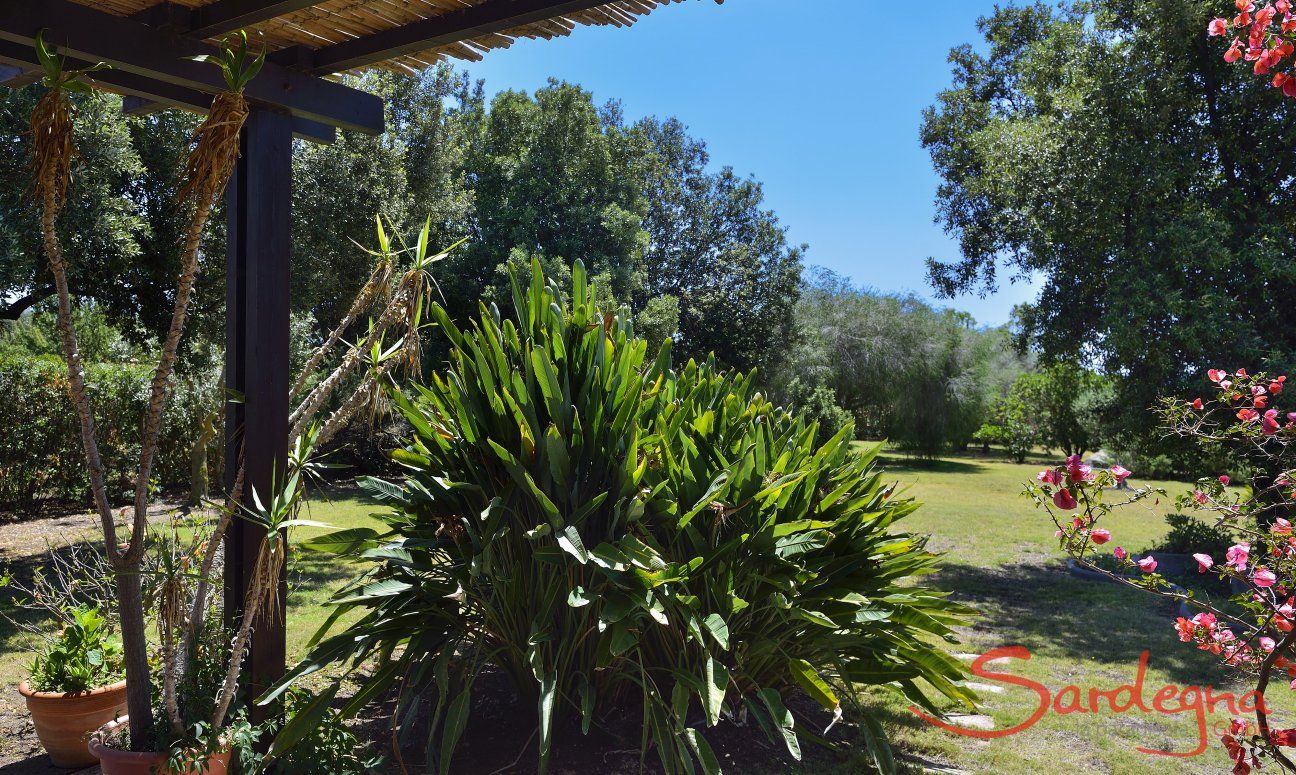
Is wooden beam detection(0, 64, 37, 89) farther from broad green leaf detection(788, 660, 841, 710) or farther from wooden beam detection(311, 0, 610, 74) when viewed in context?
broad green leaf detection(788, 660, 841, 710)

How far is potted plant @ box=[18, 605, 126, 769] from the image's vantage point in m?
3.31

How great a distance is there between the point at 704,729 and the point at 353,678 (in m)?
2.05

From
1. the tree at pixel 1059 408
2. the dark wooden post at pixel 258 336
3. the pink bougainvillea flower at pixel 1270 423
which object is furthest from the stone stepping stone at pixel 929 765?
the tree at pixel 1059 408

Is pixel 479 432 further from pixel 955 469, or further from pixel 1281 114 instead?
pixel 955 469

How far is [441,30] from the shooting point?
9.70 feet

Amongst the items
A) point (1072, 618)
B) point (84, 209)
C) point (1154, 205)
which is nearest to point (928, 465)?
point (1154, 205)

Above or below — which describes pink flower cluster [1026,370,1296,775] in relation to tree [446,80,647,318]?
below

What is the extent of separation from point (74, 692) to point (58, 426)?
817cm

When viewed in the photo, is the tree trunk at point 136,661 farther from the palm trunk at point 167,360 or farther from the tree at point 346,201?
the tree at point 346,201

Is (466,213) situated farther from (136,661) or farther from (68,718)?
(136,661)

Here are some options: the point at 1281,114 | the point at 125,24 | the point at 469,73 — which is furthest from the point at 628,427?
the point at 469,73

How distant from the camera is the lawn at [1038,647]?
12.7 feet

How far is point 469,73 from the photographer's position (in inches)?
869

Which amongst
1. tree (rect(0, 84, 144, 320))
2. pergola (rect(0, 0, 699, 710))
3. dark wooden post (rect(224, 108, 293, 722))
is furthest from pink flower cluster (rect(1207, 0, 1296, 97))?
tree (rect(0, 84, 144, 320))
